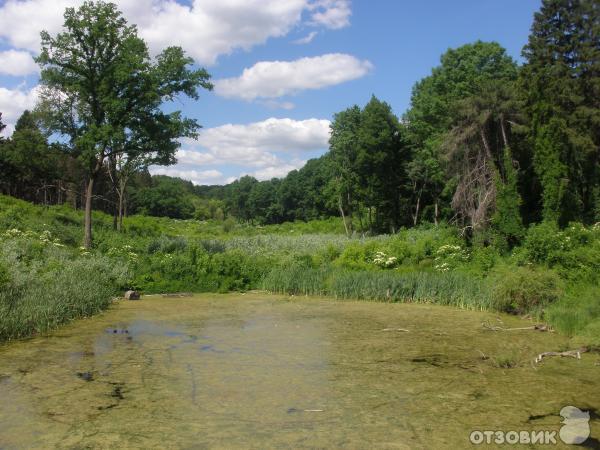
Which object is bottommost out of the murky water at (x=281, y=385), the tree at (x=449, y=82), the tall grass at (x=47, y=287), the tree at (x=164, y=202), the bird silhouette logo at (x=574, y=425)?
the murky water at (x=281, y=385)

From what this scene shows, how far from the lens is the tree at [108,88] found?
902 inches

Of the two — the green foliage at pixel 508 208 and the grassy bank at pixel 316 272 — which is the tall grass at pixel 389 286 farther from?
the green foliage at pixel 508 208

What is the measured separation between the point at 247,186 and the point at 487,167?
103m

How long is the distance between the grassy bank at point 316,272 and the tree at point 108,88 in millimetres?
4390

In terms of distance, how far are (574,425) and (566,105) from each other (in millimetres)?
24504

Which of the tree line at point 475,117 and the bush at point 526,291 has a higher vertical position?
the tree line at point 475,117

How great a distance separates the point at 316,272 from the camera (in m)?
19.5

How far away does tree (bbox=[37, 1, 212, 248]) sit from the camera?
75.2 ft

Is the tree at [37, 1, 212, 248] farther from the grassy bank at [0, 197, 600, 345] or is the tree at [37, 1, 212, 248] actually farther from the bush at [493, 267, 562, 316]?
the bush at [493, 267, 562, 316]

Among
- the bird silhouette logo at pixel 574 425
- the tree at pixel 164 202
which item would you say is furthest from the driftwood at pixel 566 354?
the tree at pixel 164 202

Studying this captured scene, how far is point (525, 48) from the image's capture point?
29.8 meters

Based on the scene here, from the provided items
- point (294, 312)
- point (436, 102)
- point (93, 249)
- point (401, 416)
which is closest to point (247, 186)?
point (436, 102)

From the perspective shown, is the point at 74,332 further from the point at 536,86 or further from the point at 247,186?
the point at 247,186

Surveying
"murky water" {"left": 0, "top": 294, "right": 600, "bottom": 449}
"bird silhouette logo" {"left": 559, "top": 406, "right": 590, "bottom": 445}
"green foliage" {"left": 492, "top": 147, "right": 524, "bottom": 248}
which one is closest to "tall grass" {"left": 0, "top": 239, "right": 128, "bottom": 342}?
"murky water" {"left": 0, "top": 294, "right": 600, "bottom": 449}
